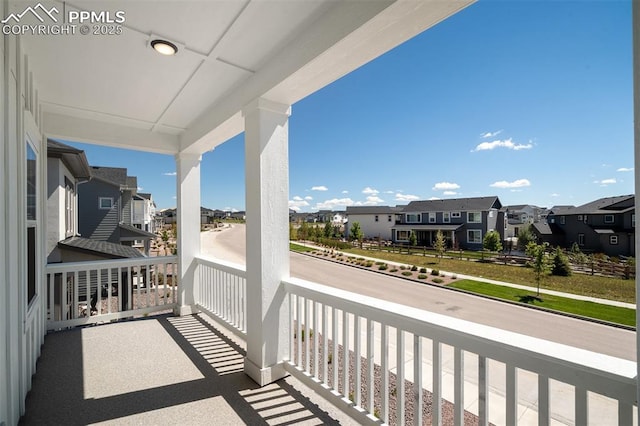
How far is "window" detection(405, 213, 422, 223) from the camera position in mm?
4750

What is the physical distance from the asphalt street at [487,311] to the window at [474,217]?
102 cm

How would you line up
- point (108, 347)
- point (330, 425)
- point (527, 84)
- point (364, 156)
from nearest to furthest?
point (330, 425) → point (527, 84) → point (108, 347) → point (364, 156)

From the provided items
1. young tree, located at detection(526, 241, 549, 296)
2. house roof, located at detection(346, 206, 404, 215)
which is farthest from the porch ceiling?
house roof, located at detection(346, 206, 404, 215)

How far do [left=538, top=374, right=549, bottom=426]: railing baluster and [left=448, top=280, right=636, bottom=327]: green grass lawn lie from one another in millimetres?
401

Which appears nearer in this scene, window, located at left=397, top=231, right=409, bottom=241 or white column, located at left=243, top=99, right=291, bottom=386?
white column, located at left=243, top=99, right=291, bottom=386

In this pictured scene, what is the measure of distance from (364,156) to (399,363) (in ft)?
20.9

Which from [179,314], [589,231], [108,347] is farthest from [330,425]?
[179,314]

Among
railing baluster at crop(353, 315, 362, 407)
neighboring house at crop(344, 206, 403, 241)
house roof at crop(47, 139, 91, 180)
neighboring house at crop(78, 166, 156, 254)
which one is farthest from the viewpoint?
neighboring house at crop(78, 166, 156, 254)

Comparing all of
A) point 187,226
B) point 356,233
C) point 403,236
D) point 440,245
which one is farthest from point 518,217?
point 187,226

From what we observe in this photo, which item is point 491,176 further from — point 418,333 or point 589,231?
point 418,333

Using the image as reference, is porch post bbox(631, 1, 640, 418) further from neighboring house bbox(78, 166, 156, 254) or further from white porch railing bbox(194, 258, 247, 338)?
neighboring house bbox(78, 166, 156, 254)

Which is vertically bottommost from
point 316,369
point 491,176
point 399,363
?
point 316,369

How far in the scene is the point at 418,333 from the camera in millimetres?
1547

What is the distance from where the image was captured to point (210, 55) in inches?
85.1
